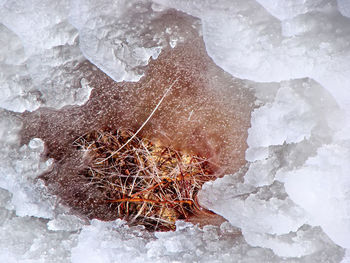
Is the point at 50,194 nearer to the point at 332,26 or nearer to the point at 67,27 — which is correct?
the point at 67,27

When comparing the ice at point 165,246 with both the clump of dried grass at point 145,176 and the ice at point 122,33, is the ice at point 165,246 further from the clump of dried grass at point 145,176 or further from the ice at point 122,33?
the ice at point 122,33

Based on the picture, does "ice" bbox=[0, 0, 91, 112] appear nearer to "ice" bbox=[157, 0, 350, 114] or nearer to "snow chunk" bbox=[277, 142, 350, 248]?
"ice" bbox=[157, 0, 350, 114]

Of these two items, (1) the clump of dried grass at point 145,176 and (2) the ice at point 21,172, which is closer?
(2) the ice at point 21,172

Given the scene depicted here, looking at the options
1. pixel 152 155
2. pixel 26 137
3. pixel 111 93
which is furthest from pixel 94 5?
pixel 152 155

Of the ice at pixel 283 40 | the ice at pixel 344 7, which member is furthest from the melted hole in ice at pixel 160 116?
the ice at pixel 344 7

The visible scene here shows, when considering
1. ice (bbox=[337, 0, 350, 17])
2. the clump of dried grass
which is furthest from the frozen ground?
the clump of dried grass
